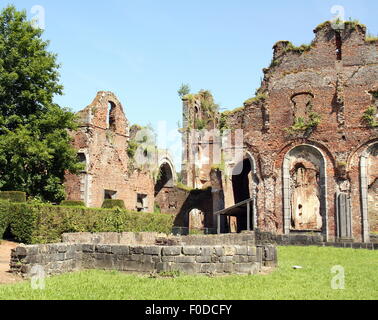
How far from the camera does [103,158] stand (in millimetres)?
28016

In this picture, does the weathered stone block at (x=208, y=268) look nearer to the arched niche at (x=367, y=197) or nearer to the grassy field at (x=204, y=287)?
the grassy field at (x=204, y=287)

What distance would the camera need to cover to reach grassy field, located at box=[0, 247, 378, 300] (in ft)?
26.2

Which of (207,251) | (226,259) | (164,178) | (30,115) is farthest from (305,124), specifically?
(164,178)

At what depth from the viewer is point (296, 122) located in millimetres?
25562

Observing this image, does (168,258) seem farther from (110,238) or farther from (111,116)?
(111,116)

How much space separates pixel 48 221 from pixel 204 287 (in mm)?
11086

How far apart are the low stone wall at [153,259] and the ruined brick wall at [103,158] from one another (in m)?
15.0

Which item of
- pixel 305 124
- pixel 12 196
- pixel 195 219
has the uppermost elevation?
pixel 305 124

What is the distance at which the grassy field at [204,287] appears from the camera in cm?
798

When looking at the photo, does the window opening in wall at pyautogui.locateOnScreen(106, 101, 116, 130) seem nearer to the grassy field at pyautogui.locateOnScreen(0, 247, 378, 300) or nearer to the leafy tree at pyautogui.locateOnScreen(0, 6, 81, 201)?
the leafy tree at pyautogui.locateOnScreen(0, 6, 81, 201)

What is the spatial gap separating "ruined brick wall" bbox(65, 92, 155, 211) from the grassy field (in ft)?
51.5

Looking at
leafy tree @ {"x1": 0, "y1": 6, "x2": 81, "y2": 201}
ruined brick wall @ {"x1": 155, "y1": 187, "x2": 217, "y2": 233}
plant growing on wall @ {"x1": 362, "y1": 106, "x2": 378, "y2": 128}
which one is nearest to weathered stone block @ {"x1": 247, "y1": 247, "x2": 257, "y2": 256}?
leafy tree @ {"x1": 0, "y1": 6, "x2": 81, "y2": 201}

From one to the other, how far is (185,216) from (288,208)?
12998mm
